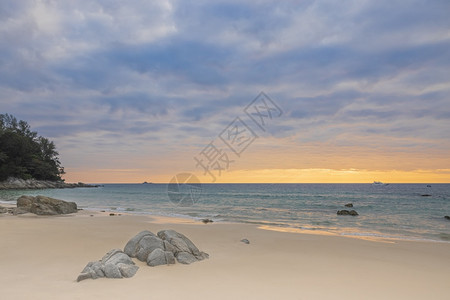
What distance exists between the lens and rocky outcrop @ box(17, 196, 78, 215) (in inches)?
811

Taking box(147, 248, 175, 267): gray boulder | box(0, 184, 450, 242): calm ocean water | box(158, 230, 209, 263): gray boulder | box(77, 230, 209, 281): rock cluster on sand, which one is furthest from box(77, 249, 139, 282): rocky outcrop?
box(0, 184, 450, 242): calm ocean water

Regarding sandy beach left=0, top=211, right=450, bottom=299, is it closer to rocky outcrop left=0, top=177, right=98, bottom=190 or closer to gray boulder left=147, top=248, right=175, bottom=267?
gray boulder left=147, top=248, right=175, bottom=267

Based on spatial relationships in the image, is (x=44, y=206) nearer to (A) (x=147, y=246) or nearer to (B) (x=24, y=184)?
(A) (x=147, y=246)

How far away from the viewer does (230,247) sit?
409 inches

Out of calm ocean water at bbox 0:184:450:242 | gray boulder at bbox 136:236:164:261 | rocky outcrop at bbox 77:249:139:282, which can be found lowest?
calm ocean water at bbox 0:184:450:242

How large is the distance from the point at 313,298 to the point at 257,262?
2.91 m

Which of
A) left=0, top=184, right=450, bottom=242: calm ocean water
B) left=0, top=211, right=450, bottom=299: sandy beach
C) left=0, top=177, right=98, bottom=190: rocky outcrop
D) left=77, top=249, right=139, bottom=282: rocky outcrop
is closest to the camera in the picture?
left=0, top=211, right=450, bottom=299: sandy beach

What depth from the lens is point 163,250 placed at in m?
7.96

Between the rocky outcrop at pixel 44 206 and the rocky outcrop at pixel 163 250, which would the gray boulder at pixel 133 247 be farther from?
the rocky outcrop at pixel 44 206

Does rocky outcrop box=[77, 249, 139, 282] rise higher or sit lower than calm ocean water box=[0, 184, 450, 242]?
higher

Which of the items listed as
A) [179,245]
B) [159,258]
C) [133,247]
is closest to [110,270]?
[159,258]

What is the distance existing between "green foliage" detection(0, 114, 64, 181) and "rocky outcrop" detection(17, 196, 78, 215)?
2558 inches

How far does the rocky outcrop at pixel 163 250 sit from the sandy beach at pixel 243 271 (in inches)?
11.4

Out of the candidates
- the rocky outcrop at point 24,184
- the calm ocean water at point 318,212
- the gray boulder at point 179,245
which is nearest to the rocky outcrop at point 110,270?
the gray boulder at point 179,245
